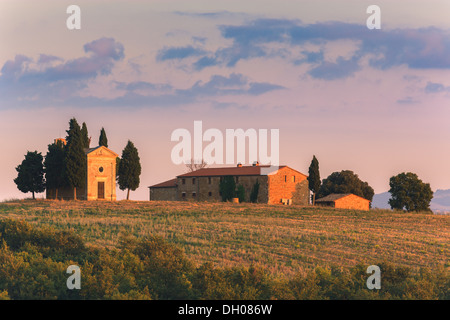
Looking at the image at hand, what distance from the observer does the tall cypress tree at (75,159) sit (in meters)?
63.3

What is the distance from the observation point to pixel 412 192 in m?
83.9

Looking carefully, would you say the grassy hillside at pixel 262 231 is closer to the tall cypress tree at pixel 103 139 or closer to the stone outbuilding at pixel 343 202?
the tall cypress tree at pixel 103 139

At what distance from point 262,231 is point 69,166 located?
2957 centimetres

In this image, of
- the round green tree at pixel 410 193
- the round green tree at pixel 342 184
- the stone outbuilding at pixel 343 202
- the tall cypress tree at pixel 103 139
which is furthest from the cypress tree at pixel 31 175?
the round green tree at pixel 410 193

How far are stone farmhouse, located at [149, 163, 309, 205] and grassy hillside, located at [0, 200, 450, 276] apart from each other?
8.80 m

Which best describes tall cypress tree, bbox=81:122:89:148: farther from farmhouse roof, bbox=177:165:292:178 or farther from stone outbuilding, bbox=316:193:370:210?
stone outbuilding, bbox=316:193:370:210

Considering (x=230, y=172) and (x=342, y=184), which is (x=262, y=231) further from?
(x=342, y=184)

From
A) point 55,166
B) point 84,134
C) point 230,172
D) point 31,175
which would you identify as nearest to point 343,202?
point 230,172

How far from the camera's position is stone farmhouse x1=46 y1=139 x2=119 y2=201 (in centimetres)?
6575

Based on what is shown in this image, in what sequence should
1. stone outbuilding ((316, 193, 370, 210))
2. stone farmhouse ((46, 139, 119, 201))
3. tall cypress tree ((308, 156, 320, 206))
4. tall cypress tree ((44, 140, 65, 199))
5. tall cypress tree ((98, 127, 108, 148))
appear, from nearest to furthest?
1. stone farmhouse ((46, 139, 119, 201))
2. tall cypress tree ((44, 140, 65, 199))
3. tall cypress tree ((98, 127, 108, 148))
4. tall cypress tree ((308, 156, 320, 206))
5. stone outbuilding ((316, 193, 370, 210))

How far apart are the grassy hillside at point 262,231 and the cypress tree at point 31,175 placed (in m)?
6.54

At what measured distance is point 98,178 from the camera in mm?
66438

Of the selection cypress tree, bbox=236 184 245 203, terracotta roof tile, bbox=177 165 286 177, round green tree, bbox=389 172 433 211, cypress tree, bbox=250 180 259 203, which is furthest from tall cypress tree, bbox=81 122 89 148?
round green tree, bbox=389 172 433 211
